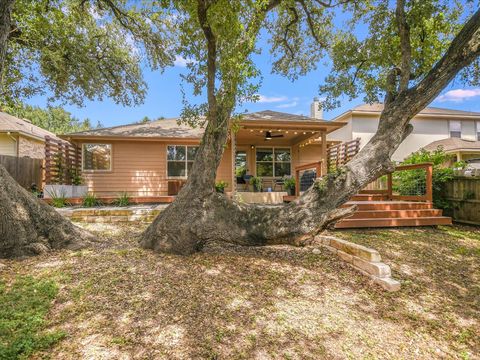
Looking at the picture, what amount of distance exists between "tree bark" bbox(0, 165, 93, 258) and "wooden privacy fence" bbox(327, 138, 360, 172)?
9.98 metres

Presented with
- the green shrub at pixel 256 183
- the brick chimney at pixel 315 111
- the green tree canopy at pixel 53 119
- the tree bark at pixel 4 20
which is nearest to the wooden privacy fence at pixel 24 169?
the tree bark at pixel 4 20

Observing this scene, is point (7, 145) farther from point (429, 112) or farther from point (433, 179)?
point (429, 112)

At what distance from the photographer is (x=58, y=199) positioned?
8898 millimetres

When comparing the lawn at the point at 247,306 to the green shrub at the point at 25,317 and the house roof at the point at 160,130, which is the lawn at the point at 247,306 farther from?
the house roof at the point at 160,130

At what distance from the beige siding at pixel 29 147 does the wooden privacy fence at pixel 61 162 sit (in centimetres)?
527

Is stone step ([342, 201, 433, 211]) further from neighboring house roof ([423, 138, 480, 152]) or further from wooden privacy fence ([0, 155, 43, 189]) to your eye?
wooden privacy fence ([0, 155, 43, 189])

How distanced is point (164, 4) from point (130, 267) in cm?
396

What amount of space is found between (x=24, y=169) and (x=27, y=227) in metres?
10.0

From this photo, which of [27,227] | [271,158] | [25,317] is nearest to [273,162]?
[271,158]

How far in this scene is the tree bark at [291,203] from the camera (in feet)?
12.6

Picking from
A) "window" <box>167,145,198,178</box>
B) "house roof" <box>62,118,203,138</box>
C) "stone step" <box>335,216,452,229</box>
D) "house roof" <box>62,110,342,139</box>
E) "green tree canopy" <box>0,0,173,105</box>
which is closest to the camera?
"stone step" <box>335,216,452,229</box>

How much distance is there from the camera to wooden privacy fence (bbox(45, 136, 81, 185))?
10.2 m

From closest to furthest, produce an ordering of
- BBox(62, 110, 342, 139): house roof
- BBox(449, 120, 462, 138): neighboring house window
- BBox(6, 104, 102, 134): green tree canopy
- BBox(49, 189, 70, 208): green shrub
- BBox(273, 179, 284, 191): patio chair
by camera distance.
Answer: BBox(49, 189, 70, 208): green shrub
BBox(62, 110, 342, 139): house roof
BBox(273, 179, 284, 191): patio chair
BBox(449, 120, 462, 138): neighboring house window
BBox(6, 104, 102, 134): green tree canopy

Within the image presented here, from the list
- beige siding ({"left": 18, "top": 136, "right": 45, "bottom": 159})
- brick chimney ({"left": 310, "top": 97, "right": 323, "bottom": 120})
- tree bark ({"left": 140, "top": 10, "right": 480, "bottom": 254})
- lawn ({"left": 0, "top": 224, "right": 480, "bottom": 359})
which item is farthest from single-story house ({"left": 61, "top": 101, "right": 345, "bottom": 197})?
lawn ({"left": 0, "top": 224, "right": 480, "bottom": 359})
